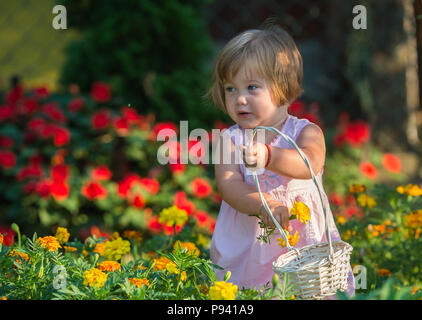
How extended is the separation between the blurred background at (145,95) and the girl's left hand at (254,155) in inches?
62.8

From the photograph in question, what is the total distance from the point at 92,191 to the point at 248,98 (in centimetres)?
186

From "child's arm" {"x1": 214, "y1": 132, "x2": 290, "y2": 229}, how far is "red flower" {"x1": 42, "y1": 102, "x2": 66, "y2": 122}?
6.46ft

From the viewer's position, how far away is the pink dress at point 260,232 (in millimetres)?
2100

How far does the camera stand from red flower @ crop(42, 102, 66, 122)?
389cm

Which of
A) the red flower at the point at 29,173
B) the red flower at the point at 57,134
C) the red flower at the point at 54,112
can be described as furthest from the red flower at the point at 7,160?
the red flower at the point at 54,112

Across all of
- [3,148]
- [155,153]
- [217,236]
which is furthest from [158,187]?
[217,236]

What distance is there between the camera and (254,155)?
168cm

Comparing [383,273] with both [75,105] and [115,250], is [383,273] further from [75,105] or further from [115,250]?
[75,105]

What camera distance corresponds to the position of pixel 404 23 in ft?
15.9

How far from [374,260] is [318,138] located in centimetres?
71

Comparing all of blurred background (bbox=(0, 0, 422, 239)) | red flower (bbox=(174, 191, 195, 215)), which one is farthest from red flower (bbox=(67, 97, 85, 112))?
red flower (bbox=(174, 191, 195, 215))

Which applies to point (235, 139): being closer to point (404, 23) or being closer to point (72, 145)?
point (72, 145)

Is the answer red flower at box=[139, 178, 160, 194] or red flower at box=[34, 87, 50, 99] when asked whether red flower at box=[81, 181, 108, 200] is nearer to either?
red flower at box=[139, 178, 160, 194]

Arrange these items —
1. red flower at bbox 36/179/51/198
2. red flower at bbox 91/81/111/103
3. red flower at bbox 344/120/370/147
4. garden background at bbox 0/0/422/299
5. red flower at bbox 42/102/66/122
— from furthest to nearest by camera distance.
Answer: red flower at bbox 344/120/370/147 < red flower at bbox 91/81/111/103 < red flower at bbox 42/102/66/122 < red flower at bbox 36/179/51/198 < garden background at bbox 0/0/422/299
